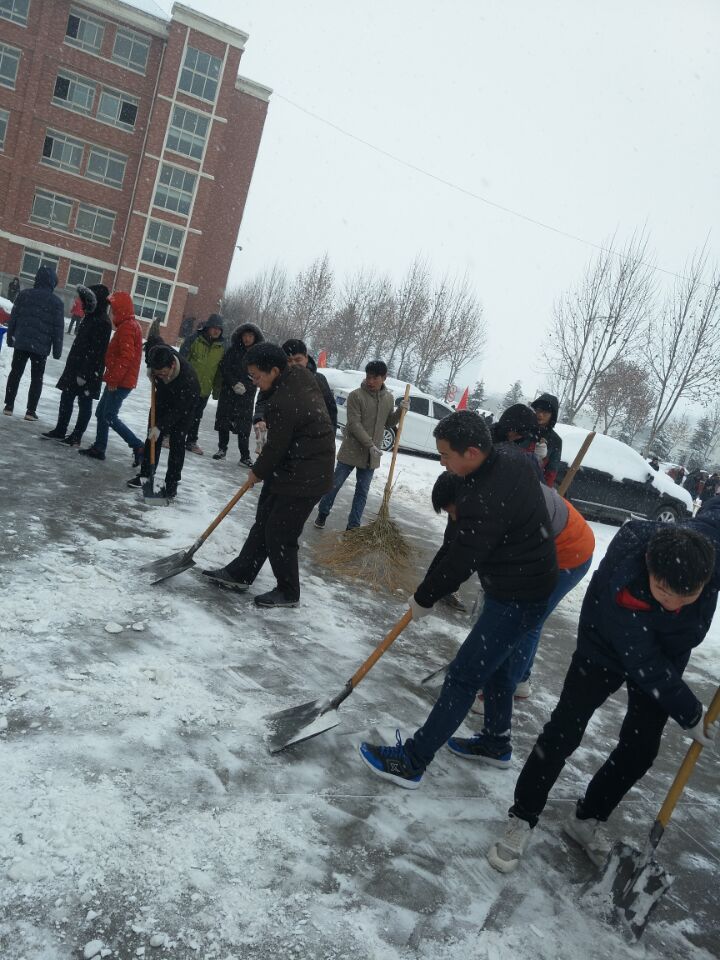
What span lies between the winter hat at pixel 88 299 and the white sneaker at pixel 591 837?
6192mm

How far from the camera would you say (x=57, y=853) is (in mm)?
2131

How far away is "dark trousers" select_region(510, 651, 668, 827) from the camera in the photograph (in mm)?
2660

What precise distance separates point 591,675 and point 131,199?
34044 millimetres

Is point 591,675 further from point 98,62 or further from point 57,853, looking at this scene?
point 98,62

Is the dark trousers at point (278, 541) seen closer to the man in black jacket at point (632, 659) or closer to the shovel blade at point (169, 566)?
the shovel blade at point (169, 566)

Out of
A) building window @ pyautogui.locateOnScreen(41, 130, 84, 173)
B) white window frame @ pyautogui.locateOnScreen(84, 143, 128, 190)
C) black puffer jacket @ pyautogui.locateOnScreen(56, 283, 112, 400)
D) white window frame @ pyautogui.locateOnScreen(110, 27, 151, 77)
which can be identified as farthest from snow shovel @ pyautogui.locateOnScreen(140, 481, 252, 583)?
white window frame @ pyautogui.locateOnScreen(110, 27, 151, 77)

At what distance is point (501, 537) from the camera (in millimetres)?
2750

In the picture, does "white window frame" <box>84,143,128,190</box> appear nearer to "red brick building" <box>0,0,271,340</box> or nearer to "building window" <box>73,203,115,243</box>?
"red brick building" <box>0,0,271,340</box>

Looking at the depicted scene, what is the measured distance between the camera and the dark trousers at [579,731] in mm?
2660

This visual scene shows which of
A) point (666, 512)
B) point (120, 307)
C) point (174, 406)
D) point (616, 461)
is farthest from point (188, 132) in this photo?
point (174, 406)

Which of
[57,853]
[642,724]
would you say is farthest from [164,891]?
[642,724]

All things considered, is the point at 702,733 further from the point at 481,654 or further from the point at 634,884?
the point at 481,654

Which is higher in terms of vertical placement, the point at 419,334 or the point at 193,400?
the point at 419,334

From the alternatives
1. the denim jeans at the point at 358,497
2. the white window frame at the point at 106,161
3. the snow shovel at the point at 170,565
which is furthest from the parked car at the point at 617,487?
the white window frame at the point at 106,161
